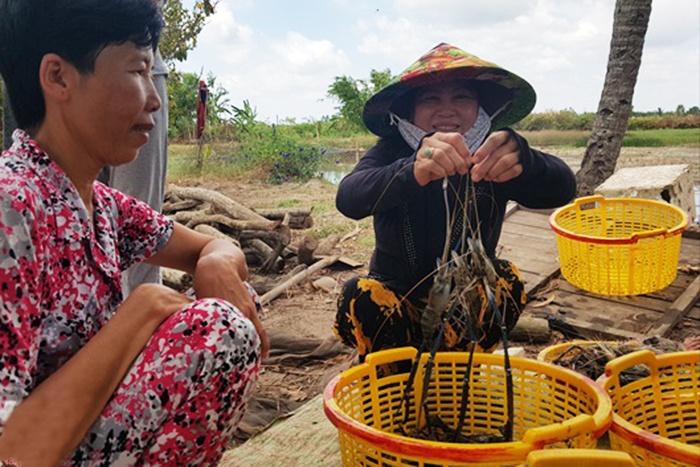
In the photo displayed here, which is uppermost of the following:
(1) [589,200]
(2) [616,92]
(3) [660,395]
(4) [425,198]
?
(2) [616,92]

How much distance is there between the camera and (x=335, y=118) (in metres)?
15.0

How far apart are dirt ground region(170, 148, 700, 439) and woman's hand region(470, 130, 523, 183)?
137 centimetres

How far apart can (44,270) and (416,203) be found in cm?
146

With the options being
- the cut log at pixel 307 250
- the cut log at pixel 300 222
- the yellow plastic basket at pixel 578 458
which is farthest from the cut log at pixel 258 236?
the yellow plastic basket at pixel 578 458

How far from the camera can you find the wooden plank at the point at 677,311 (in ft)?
12.7

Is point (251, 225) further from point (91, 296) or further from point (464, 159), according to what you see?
point (91, 296)

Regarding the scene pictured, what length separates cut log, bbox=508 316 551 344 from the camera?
12.5 feet

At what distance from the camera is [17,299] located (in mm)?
1312

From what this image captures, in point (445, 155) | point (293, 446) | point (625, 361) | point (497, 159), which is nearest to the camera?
point (625, 361)

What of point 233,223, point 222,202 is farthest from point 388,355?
point 222,202

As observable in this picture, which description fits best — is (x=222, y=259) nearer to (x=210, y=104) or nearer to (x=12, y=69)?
(x=12, y=69)

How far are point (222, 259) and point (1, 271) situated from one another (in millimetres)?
663

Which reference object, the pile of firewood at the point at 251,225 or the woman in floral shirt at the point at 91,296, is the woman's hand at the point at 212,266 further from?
the pile of firewood at the point at 251,225

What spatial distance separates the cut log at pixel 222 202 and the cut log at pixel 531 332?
293 cm
